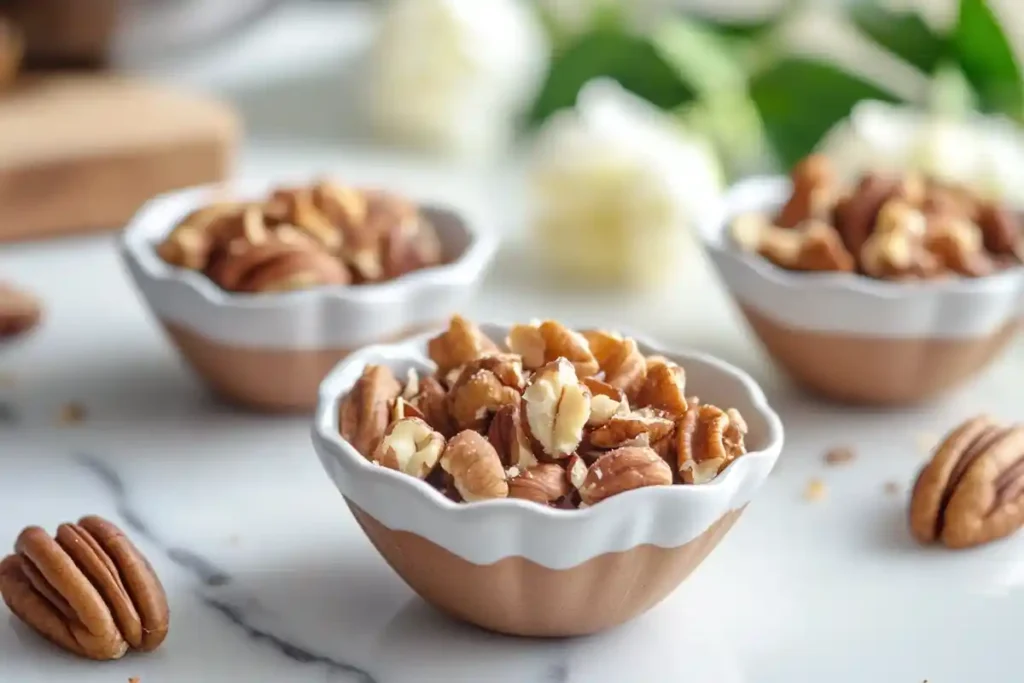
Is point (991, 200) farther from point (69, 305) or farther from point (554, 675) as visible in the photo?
point (69, 305)

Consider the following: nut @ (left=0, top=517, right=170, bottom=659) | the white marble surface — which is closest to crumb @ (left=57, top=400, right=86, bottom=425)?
the white marble surface

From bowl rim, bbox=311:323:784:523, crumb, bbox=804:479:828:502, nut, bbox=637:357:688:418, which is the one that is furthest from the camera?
crumb, bbox=804:479:828:502

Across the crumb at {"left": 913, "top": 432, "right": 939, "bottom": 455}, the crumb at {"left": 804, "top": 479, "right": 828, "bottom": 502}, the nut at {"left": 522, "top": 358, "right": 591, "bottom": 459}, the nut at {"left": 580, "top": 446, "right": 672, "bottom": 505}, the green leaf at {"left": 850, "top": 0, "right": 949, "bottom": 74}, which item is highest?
the nut at {"left": 522, "top": 358, "right": 591, "bottom": 459}

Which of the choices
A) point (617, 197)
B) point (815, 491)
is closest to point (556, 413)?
point (815, 491)

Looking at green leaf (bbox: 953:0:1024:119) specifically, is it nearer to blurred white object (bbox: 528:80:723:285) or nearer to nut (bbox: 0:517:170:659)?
blurred white object (bbox: 528:80:723:285)

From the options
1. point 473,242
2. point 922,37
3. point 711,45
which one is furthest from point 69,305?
point 922,37

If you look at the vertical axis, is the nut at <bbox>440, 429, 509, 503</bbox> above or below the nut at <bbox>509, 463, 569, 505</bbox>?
above

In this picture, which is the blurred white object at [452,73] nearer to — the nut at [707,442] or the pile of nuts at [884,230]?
the pile of nuts at [884,230]
